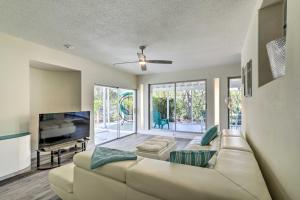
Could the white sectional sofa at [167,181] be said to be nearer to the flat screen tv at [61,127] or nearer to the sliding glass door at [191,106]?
the flat screen tv at [61,127]

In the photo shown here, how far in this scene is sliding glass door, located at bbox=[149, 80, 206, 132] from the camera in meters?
6.06

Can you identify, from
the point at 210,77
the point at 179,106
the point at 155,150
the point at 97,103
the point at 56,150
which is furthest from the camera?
the point at 179,106

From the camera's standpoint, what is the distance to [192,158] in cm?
153

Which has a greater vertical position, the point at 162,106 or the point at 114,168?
the point at 162,106

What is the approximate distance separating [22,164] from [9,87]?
1488mm

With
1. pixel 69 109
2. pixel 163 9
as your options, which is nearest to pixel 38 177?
pixel 69 109

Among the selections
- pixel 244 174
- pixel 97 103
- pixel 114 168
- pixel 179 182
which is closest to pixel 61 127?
pixel 97 103

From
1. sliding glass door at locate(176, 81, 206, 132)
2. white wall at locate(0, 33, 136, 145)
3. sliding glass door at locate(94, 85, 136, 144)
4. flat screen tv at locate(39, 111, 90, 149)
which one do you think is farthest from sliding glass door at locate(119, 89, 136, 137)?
white wall at locate(0, 33, 136, 145)

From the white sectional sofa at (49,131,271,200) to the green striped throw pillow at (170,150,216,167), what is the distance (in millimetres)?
99

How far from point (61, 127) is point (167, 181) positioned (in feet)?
10.5

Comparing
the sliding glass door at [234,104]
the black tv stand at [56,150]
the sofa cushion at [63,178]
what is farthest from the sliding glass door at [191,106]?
the sofa cushion at [63,178]

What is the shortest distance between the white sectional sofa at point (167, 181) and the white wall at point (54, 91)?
312cm

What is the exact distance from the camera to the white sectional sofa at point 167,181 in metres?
1.06

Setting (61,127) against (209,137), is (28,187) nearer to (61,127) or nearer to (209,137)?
(61,127)
